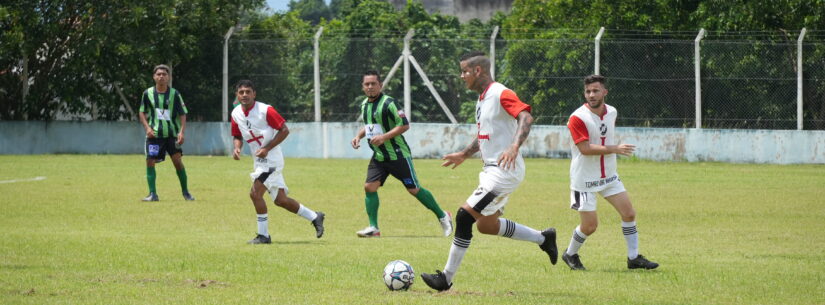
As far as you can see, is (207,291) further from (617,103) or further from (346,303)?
(617,103)

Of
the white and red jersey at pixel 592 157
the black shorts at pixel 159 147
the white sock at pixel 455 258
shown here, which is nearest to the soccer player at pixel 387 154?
the white and red jersey at pixel 592 157

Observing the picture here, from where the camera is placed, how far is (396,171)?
12617 millimetres

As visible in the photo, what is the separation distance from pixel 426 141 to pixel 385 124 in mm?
16045

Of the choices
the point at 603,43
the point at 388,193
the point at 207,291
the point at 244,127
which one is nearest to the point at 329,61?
the point at 603,43

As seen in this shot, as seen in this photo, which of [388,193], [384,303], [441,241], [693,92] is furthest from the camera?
[693,92]

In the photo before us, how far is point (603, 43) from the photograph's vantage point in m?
27.3

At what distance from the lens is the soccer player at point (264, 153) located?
11.6 metres

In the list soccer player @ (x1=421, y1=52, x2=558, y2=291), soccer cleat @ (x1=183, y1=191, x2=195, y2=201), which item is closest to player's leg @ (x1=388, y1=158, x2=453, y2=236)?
soccer player @ (x1=421, y1=52, x2=558, y2=291)

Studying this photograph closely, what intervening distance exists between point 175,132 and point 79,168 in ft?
24.3

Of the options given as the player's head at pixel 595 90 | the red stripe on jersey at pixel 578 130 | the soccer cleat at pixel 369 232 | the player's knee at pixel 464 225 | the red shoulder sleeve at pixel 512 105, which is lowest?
the soccer cleat at pixel 369 232

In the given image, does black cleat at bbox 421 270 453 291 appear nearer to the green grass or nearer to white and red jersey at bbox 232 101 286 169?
the green grass

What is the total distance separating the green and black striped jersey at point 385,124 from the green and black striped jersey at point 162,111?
5.22 metres

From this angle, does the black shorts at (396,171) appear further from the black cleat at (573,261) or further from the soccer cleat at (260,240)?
the black cleat at (573,261)

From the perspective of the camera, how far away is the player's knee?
8.11m
